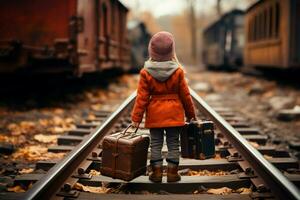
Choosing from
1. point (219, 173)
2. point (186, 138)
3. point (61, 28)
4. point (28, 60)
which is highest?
point (61, 28)

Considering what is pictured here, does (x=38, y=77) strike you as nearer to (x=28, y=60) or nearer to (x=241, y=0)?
(x=28, y=60)

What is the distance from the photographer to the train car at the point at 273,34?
1236cm

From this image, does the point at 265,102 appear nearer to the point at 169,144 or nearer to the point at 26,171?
the point at 169,144

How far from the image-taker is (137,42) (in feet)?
77.3

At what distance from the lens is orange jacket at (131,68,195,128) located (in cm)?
372

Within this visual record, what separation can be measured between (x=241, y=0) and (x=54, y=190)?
191 feet

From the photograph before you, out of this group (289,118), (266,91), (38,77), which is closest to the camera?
(289,118)

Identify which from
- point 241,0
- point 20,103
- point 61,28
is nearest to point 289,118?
point 61,28

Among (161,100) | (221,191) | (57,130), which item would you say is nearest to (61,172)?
(161,100)

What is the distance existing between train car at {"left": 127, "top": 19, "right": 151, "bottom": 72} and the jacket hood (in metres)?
18.4

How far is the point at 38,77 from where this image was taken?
34.1 ft

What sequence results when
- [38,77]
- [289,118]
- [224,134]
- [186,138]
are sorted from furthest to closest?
1. [38,77]
2. [289,118]
3. [224,134]
4. [186,138]

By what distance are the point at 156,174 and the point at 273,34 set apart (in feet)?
38.3

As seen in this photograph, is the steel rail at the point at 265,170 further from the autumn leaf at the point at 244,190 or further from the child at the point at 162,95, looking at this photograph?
the child at the point at 162,95
